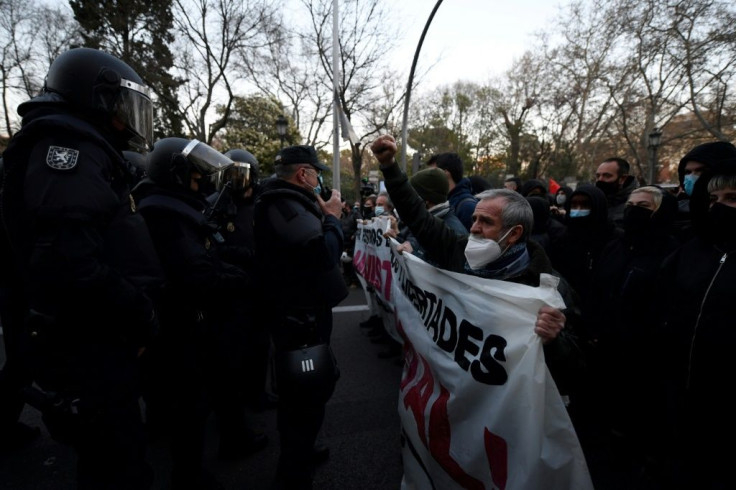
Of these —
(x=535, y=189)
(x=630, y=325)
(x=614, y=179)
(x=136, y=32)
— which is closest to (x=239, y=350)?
(x=630, y=325)

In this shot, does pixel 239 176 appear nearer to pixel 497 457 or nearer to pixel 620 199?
pixel 497 457

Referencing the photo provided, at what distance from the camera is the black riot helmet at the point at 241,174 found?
2862 millimetres

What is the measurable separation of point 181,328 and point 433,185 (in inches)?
78.9

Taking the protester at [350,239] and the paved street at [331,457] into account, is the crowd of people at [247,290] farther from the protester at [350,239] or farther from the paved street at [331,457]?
the protester at [350,239]

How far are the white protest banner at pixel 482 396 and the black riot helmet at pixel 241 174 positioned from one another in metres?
1.72

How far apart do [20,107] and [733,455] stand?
331 cm

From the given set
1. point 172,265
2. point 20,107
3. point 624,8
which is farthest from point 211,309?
point 624,8

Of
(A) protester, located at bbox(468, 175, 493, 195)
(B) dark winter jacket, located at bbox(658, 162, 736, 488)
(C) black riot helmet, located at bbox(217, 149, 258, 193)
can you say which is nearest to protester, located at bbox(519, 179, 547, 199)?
(A) protester, located at bbox(468, 175, 493, 195)

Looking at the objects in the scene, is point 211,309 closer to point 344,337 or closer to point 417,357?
point 417,357

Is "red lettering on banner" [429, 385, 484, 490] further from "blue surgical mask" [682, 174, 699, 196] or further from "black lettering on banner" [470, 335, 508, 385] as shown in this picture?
"blue surgical mask" [682, 174, 699, 196]

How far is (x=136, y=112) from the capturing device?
175cm

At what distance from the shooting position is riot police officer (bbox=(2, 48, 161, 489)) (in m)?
1.35

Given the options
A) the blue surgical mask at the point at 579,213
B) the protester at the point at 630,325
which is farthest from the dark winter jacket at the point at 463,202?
the protester at the point at 630,325

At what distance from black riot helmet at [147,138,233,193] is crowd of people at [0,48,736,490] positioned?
0.01m
